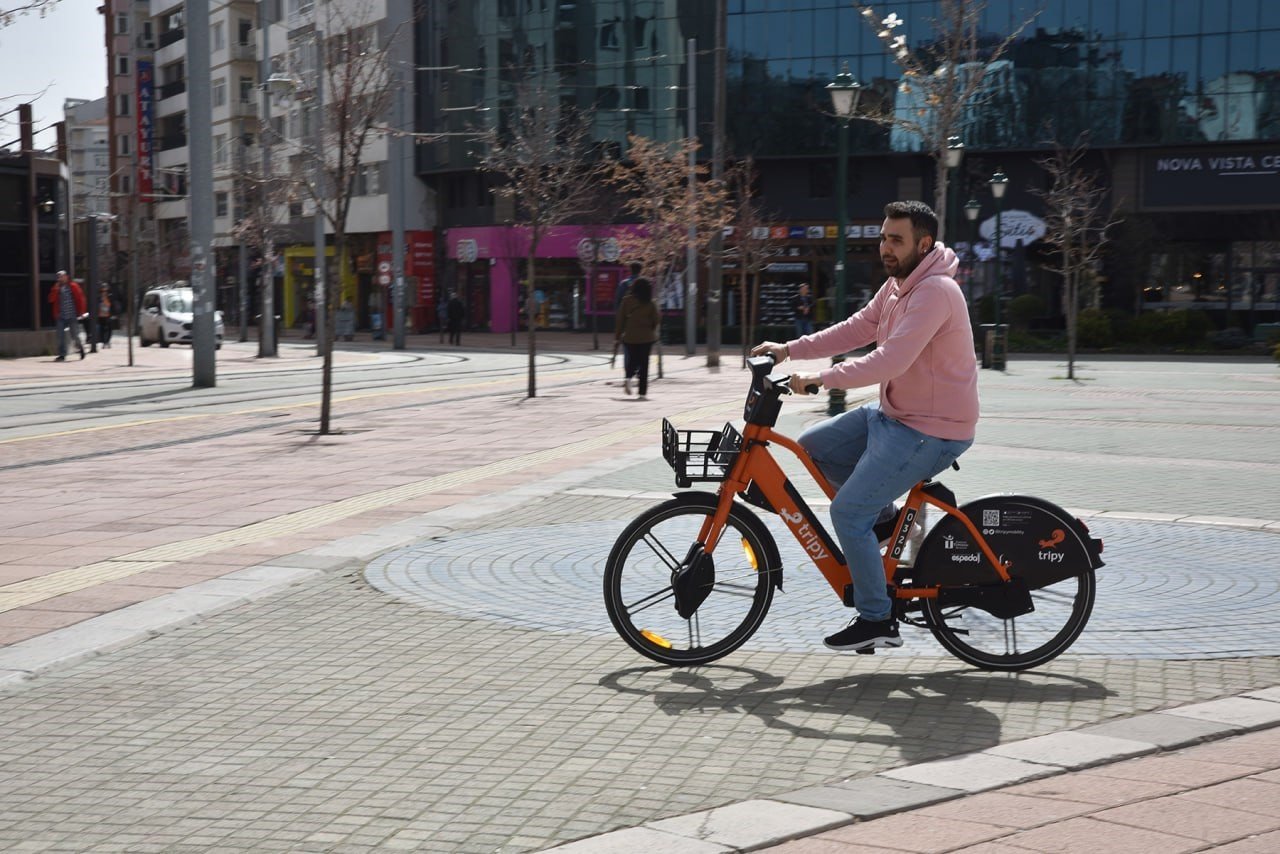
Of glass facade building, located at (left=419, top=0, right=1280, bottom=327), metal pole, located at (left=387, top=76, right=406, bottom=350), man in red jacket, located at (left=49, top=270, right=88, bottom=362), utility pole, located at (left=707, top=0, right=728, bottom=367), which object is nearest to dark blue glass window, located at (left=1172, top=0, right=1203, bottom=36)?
glass facade building, located at (left=419, top=0, right=1280, bottom=327)

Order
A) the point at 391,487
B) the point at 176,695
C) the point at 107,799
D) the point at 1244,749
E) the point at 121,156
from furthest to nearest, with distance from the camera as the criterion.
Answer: the point at 121,156
the point at 391,487
the point at 176,695
the point at 1244,749
the point at 107,799

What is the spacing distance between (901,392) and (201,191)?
18881 millimetres

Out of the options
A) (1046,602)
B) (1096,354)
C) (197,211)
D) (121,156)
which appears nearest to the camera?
(1046,602)

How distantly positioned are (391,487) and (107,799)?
22.6 feet

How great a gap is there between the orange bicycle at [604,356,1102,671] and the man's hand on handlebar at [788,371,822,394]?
28 cm

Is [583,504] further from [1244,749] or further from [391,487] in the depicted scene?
[1244,749]

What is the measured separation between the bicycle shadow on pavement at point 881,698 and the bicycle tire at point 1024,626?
0.06m

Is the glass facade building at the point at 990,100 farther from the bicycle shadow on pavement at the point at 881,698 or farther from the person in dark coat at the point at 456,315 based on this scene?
the bicycle shadow on pavement at the point at 881,698

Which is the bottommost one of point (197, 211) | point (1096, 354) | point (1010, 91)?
point (1096, 354)

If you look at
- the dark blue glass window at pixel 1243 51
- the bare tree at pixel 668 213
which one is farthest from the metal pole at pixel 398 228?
the dark blue glass window at pixel 1243 51

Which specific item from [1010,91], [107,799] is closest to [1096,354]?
[1010,91]

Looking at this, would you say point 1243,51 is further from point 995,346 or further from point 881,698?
point 881,698

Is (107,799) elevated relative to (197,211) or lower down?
lower down

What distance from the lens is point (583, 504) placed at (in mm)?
10141
